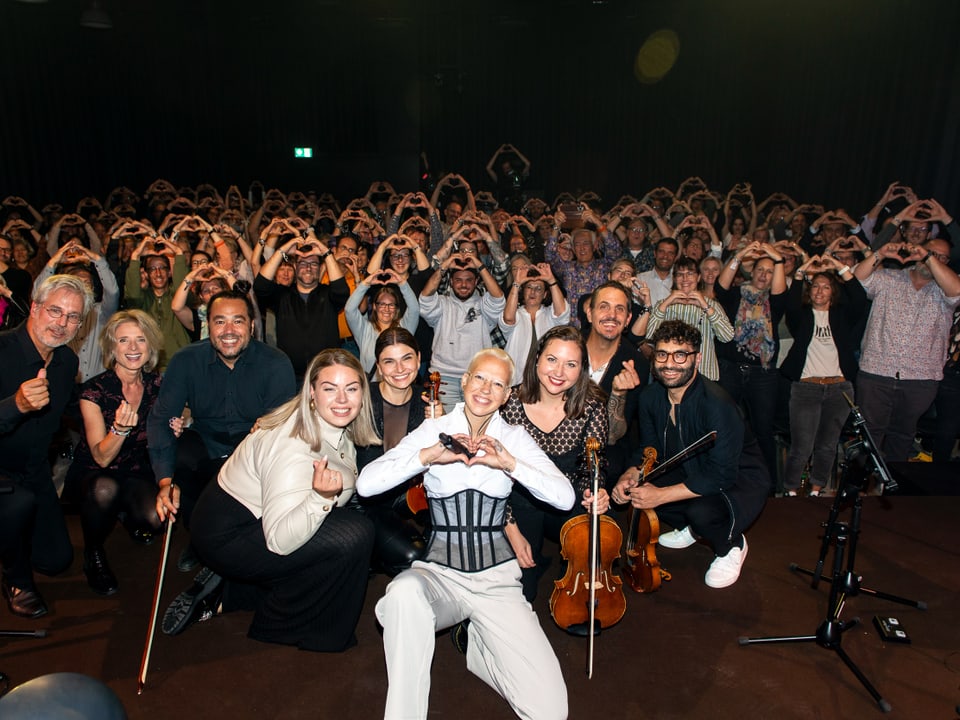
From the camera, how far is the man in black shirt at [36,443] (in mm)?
3057

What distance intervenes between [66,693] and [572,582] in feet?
6.20

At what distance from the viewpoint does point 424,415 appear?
11.7 ft

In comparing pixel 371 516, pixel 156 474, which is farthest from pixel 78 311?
pixel 371 516

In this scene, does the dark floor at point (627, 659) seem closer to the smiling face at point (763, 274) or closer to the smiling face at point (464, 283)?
the smiling face at point (763, 274)

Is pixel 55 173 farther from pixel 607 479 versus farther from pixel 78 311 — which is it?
pixel 607 479

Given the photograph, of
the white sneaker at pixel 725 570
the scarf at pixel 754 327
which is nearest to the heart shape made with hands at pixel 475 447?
the white sneaker at pixel 725 570

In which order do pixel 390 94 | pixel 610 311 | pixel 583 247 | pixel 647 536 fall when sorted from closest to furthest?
pixel 647 536
pixel 610 311
pixel 583 247
pixel 390 94

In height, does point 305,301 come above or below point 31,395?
above

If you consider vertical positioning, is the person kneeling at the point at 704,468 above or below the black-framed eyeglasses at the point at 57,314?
below

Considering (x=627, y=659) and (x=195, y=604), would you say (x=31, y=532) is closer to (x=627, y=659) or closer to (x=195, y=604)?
(x=195, y=604)

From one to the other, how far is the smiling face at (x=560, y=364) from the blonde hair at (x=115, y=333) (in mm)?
1954

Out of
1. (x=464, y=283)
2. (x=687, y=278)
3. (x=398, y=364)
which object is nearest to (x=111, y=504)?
(x=398, y=364)

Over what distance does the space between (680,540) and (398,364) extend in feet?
6.03

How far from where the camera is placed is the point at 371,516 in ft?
10.8
